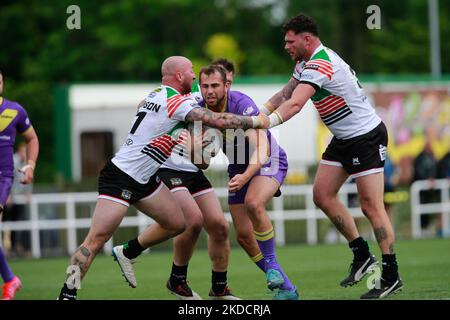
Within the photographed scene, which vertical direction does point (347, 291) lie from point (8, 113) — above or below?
below

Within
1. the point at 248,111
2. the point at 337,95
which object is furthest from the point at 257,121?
the point at 337,95

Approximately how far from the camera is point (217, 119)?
9758mm

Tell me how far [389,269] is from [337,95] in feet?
6.11

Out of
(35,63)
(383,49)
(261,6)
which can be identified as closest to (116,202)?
(35,63)

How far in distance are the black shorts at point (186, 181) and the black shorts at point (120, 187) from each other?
97cm

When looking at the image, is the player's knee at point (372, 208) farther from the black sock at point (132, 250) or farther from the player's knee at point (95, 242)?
the player's knee at point (95, 242)

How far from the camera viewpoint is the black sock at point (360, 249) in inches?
424

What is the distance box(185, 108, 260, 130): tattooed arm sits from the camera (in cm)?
973

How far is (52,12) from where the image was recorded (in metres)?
48.4

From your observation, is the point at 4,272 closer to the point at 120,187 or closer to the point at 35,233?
the point at 120,187

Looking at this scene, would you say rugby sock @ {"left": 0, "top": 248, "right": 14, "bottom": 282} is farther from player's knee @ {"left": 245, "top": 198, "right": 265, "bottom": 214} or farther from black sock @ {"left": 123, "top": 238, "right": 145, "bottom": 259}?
player's knee @ {"left": 245, "top": 198, "right": 265, "bottom": 214}
